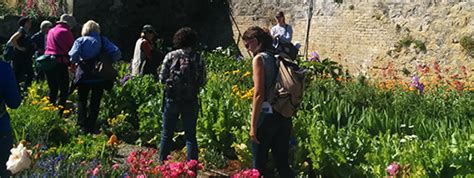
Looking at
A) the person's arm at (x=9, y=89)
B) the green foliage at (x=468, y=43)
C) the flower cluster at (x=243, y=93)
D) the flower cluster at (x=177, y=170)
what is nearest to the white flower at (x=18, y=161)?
the person's arm at (x=9, y=89)

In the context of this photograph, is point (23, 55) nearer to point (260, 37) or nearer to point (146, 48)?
point (146, 48)

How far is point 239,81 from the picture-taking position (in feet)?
25.5

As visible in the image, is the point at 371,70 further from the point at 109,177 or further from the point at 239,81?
the point at 109,177

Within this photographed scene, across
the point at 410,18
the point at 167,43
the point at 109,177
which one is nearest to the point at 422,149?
the point at 109,177

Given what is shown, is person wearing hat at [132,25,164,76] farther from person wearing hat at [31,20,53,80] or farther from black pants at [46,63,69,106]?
person wearing hat at [31,20,53,80]

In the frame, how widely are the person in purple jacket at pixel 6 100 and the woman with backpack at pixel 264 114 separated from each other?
4.87ft

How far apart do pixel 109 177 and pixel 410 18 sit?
9.48 m

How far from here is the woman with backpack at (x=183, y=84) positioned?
5.12m

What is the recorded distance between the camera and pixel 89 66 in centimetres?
660

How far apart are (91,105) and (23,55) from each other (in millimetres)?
2732

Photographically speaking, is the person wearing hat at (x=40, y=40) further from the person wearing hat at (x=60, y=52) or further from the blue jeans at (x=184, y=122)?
the blue jeans at (x=184, y=122)

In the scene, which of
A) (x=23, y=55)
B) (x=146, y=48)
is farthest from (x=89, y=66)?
(x=23, y=55)

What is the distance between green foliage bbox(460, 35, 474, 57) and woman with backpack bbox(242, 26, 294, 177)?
782 cm

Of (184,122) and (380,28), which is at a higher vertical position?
(380,28)
